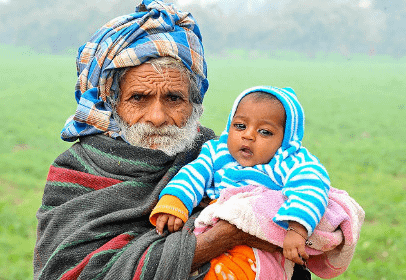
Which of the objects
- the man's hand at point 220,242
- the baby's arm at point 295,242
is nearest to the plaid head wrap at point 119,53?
the man's hand at point 220,242

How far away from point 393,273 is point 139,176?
464 centimetres

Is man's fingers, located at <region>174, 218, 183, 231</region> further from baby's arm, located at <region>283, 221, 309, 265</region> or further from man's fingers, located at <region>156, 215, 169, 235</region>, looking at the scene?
baby's arm, located at <region>283, 221, 309, 265</region>

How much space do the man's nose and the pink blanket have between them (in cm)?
67

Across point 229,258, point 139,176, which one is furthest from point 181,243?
point 139,176

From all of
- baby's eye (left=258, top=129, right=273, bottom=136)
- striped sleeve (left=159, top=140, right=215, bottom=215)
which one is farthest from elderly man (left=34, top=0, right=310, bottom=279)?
baby's eye (left=258, top=129, right=273, bottom=136)

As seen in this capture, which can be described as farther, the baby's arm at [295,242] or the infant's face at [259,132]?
the infant's face at [259,132]

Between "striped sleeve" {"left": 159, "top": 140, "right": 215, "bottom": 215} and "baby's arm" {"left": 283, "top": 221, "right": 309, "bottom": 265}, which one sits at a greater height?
"striped sleeve" {"left": 159, "top": 140, "right": 215, "bottom": 215}

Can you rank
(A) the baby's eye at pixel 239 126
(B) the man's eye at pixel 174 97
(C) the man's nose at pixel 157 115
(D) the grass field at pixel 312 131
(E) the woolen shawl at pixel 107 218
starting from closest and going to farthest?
(E) the woolen shawl at pixel 107 218
(A) the baby's eye at pixel 239 126
(C) the man's nose at pixel 157 115
(B) the man's eye at pixel 174 97
(D) the grass field at pixel 312 131

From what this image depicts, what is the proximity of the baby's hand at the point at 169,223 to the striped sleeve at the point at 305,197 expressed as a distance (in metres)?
0.52

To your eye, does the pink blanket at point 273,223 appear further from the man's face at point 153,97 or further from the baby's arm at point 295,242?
the man's face at point 153,97

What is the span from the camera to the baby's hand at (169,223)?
92.2 inches

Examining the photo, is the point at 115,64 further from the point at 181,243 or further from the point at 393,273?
the point at 393,273

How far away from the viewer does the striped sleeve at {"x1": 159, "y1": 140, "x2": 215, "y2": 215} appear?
2412 mm

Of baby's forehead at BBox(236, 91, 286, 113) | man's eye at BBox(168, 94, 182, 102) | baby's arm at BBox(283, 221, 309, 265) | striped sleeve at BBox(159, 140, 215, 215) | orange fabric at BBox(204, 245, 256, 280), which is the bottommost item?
orange fabric at BBox(204, 245, 256, 280)
